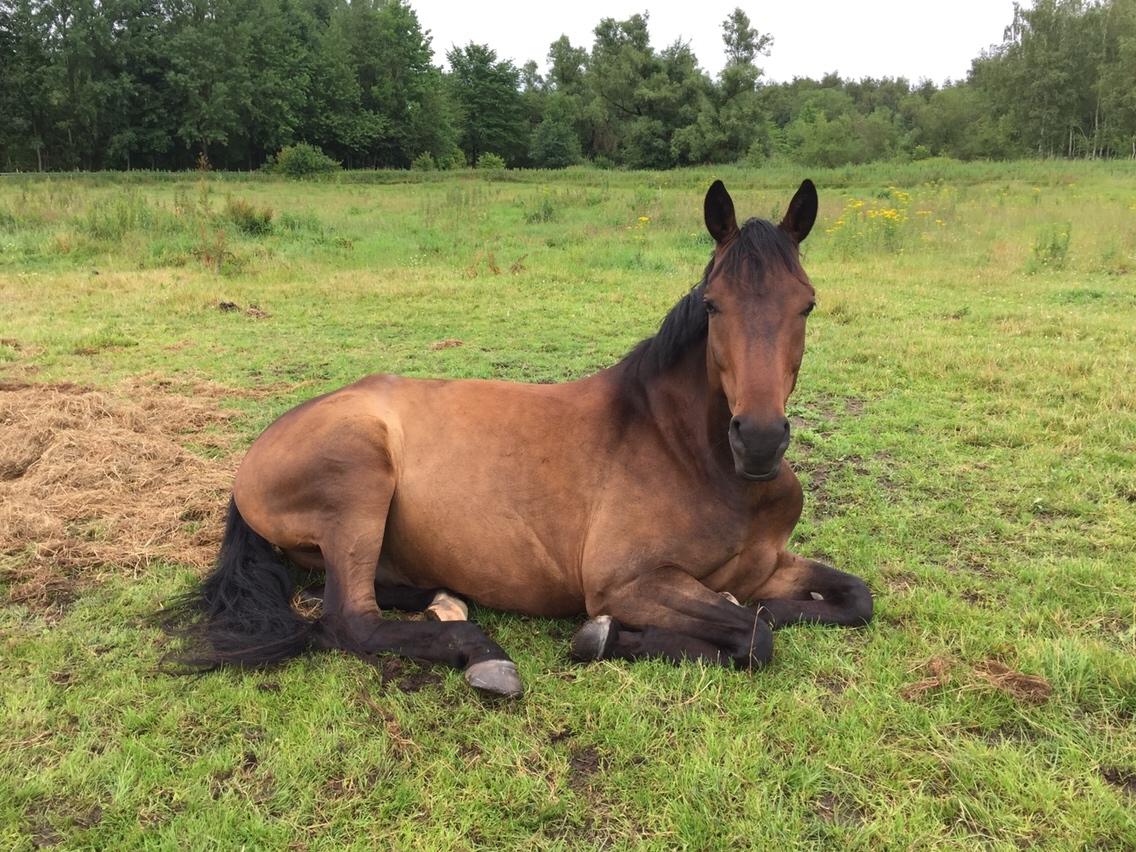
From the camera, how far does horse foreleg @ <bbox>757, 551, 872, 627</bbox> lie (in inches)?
128

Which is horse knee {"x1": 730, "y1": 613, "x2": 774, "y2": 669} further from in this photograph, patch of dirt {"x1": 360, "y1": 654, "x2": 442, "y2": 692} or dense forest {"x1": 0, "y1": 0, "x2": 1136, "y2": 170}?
dense forest {"x1": 0, "y1": 0, "x2": 1136, "y2": 170}

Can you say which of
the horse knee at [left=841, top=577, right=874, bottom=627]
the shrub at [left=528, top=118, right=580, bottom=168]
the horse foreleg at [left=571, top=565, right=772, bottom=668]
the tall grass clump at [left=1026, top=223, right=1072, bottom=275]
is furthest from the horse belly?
the shrub at [left=528, top=118, right=580, bottom=168]

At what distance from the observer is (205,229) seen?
15984mm

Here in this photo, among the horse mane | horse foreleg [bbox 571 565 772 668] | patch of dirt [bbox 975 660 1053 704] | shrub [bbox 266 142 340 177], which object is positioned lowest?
patch of dirt [bbox 975 660 1053 704]

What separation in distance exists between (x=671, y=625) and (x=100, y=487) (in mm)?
3971

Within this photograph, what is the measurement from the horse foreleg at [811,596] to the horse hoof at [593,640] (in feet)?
A: 2.44

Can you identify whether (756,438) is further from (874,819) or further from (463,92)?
(463,92)

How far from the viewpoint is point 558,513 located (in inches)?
131

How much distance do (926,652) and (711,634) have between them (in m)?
0.90

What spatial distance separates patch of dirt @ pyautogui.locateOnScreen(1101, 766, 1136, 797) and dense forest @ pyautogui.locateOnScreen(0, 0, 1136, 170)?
46.3 metres

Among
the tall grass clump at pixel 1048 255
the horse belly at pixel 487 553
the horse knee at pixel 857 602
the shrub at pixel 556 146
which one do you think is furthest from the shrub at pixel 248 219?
the shrub at pixel 556 146

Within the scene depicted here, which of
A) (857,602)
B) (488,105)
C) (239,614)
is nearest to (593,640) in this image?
(857,602)

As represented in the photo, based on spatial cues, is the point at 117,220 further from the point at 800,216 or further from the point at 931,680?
the point at 931,680

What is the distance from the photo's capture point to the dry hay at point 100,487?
3885 mm
